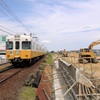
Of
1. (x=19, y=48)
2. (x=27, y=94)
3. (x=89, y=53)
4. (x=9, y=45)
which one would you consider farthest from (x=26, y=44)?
(x=27, y=94)

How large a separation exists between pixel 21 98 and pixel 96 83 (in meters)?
3.69

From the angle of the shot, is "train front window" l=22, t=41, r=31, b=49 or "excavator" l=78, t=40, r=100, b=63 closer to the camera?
"train front window" l=22, t=41, r=31, b=49

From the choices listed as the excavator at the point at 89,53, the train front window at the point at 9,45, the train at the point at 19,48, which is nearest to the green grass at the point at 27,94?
the train at the point at 19,48

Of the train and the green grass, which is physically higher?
the train

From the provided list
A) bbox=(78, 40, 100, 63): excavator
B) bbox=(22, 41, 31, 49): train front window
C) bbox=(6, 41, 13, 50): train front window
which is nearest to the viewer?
bbox=(22, 41, 31, 49): train front window

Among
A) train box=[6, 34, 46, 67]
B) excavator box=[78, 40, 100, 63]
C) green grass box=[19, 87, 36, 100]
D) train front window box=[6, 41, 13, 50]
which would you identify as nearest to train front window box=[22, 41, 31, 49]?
train box=[6, 34, 46, 67]

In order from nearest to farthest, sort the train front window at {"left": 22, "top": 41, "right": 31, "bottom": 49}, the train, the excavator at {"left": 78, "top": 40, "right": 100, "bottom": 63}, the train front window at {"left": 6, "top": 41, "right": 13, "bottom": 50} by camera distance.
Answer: the train, the train front window at {"left": 22, "top": 41, "right": 31, "bottom": 49}, the train front window at {"left": 6, "top": 41, "right": 13, "bottom": 50}, the excavator at {"left": 78, "top": 40, "right": 100, "bottom": 63}

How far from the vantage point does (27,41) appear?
22.9 meters

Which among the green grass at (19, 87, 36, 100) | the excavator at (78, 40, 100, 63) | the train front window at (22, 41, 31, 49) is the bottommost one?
the green grass at (19, 87, 36, 100)

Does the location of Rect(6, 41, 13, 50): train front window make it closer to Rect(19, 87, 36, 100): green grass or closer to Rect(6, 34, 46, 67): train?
Rect(6, 34, 46, 67): train

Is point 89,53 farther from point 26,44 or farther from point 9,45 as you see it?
point 9,45

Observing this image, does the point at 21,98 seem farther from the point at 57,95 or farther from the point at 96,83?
the point at 96,83

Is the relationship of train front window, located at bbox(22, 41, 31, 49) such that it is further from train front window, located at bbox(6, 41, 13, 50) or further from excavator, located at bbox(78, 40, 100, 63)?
excavator, located at bbox(78, 40, 100, 63)

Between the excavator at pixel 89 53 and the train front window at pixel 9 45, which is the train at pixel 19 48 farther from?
the excavator at pixel 89 53
